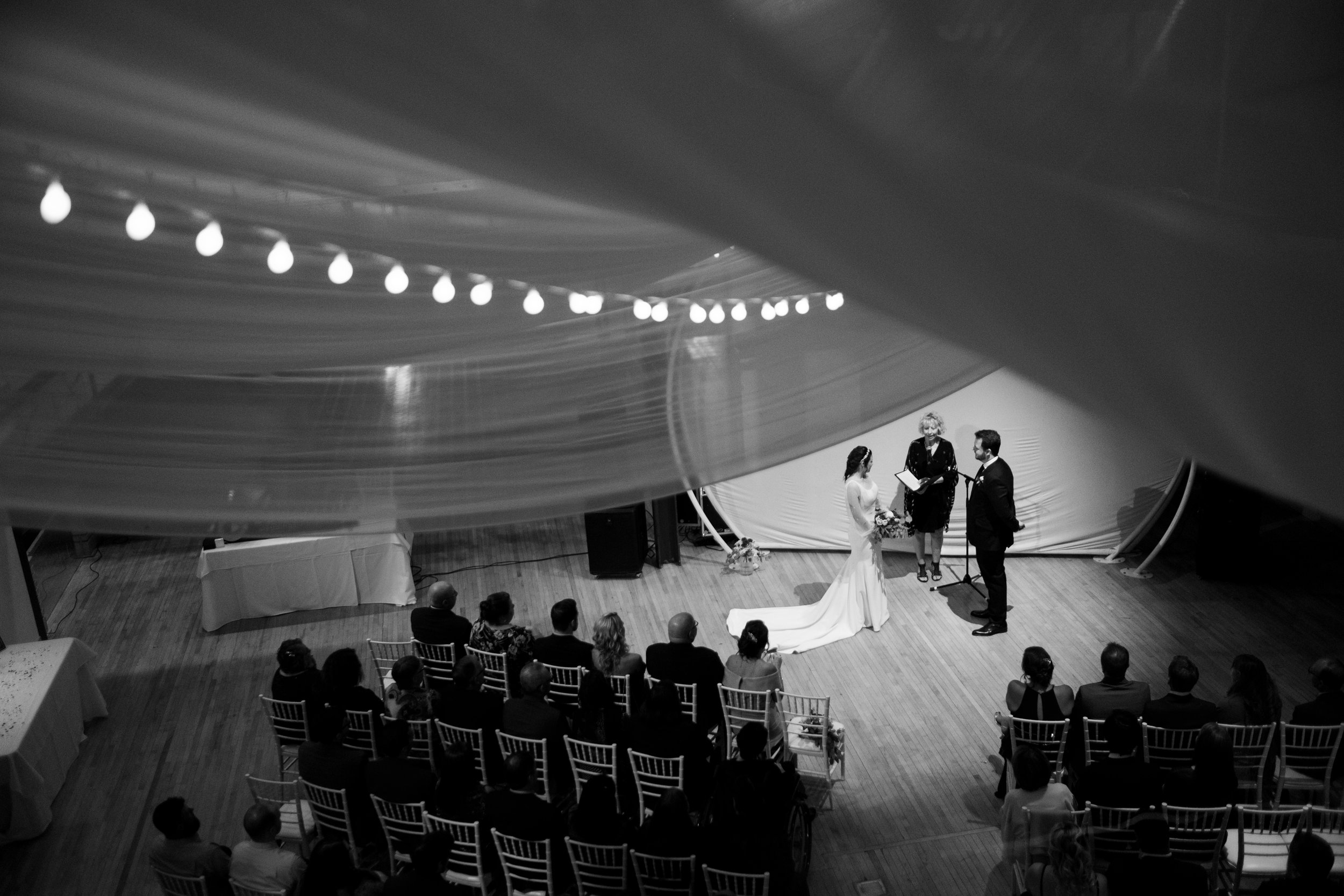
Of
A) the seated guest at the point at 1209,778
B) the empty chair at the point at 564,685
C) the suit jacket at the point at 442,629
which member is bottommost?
the seated guest at the point at 1209,778

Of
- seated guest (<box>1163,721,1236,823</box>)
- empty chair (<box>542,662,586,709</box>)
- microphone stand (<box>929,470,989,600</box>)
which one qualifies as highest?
microphone stand (<box>929,470,989,600</box>)

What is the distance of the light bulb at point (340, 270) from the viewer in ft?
6.72

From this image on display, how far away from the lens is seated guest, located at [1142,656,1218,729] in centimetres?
566

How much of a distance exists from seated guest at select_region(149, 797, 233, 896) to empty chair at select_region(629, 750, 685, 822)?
199 cm

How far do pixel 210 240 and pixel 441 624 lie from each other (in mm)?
5480

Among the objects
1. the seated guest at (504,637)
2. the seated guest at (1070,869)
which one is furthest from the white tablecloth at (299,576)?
the seated guest at (1070,869)

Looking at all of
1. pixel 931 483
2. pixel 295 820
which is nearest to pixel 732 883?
pixel 295 820

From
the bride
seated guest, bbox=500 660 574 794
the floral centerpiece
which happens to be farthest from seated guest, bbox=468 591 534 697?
the floral centerpiece

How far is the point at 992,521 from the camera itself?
848 centimetres

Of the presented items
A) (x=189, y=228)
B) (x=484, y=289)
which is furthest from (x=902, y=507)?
(x=189, y=228)

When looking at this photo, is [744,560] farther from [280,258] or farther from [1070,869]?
[280,258]

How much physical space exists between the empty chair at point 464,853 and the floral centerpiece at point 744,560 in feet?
15.9

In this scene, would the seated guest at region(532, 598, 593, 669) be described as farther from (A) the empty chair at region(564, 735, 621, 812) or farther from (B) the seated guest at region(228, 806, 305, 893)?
(B) the seated guest at region(228, 806, 305, 893)

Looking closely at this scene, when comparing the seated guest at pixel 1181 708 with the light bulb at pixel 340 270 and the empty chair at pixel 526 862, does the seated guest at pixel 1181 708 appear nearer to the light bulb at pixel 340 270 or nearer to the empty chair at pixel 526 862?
the empty chair at pixel 526 862
